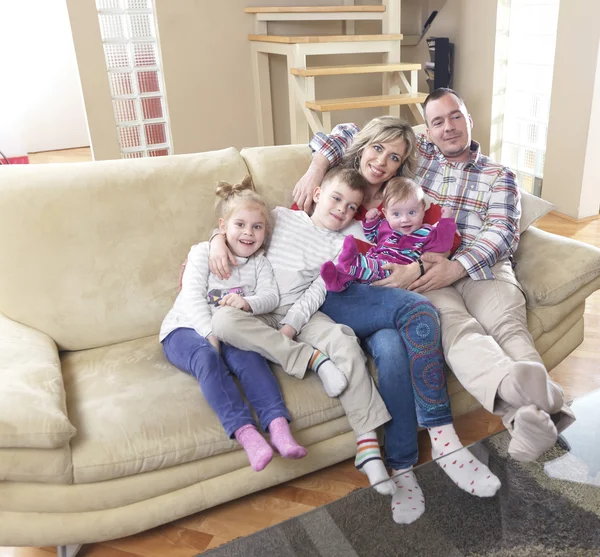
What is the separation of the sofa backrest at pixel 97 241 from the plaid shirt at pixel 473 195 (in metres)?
0.52

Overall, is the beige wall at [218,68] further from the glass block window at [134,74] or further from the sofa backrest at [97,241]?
the sofa backrest at [97,241]

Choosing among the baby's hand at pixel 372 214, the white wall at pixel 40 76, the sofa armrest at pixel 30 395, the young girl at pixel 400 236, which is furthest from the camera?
the white wall at pixel 40 76

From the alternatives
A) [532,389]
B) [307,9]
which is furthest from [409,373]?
[307,9]

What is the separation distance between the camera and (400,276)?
1.73 m

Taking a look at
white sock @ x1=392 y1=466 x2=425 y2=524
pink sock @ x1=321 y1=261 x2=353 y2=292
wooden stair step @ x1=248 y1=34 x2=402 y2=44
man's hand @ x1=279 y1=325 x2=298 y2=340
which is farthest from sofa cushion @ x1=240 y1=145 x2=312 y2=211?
wooden stair step @ x1=248 y1=34 x2=402 y2=44

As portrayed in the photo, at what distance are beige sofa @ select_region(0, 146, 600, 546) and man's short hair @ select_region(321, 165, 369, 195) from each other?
0.19m

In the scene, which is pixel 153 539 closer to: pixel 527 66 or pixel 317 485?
pixel 317 485

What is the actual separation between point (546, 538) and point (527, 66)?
3567 millimetres

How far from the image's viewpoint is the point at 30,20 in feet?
18.2

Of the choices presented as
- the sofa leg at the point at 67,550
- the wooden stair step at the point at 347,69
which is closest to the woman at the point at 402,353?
the sofa leg at the point at 67,550

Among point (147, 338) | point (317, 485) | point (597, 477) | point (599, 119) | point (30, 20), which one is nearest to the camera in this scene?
point (597, 477)

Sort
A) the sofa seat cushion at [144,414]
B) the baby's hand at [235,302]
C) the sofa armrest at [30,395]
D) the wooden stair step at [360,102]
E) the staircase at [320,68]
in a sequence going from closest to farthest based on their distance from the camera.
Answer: the sofa armrest at [30,395] → the sofa seat cushion at [144,414] → the baby's hand at [235,302] → the wooden stair step at [360,102] → the staircase at [320,68]

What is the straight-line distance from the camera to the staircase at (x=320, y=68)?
3.63 meters

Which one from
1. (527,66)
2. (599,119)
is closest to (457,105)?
(599,119)
